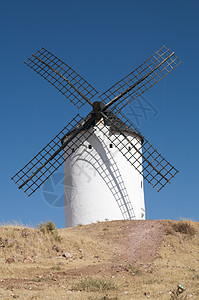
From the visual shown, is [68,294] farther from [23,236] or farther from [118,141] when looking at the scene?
[118,141]

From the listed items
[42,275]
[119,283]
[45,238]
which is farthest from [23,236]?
[119,283]

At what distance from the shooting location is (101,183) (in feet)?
60.0

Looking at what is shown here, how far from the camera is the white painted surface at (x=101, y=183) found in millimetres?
18156

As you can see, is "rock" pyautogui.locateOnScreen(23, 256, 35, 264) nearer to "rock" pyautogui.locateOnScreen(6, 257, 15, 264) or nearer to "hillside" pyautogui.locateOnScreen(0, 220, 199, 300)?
Answer: "hillside" pyautogui.locateOnScreen(0, 220, 199, 300)

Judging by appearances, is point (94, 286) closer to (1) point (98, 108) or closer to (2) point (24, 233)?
(2) point (24, 233)

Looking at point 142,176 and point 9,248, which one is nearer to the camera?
point 9,248

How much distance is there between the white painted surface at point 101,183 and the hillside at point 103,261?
5.00ft

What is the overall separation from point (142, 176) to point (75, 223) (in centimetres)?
447

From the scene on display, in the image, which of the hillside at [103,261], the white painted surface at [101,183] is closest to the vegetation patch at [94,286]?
the hillside at [103,261]

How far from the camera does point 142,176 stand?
784 inches

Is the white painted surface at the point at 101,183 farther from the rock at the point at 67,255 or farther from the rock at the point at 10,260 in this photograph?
the rock at the point at 10,260

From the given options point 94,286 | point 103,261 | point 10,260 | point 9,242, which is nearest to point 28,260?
point 10,260

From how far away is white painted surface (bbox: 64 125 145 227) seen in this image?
18156 mm

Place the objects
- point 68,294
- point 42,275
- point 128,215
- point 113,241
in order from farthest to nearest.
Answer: point 128,215 < point 113,241 < point 42,275 < point 68,294
